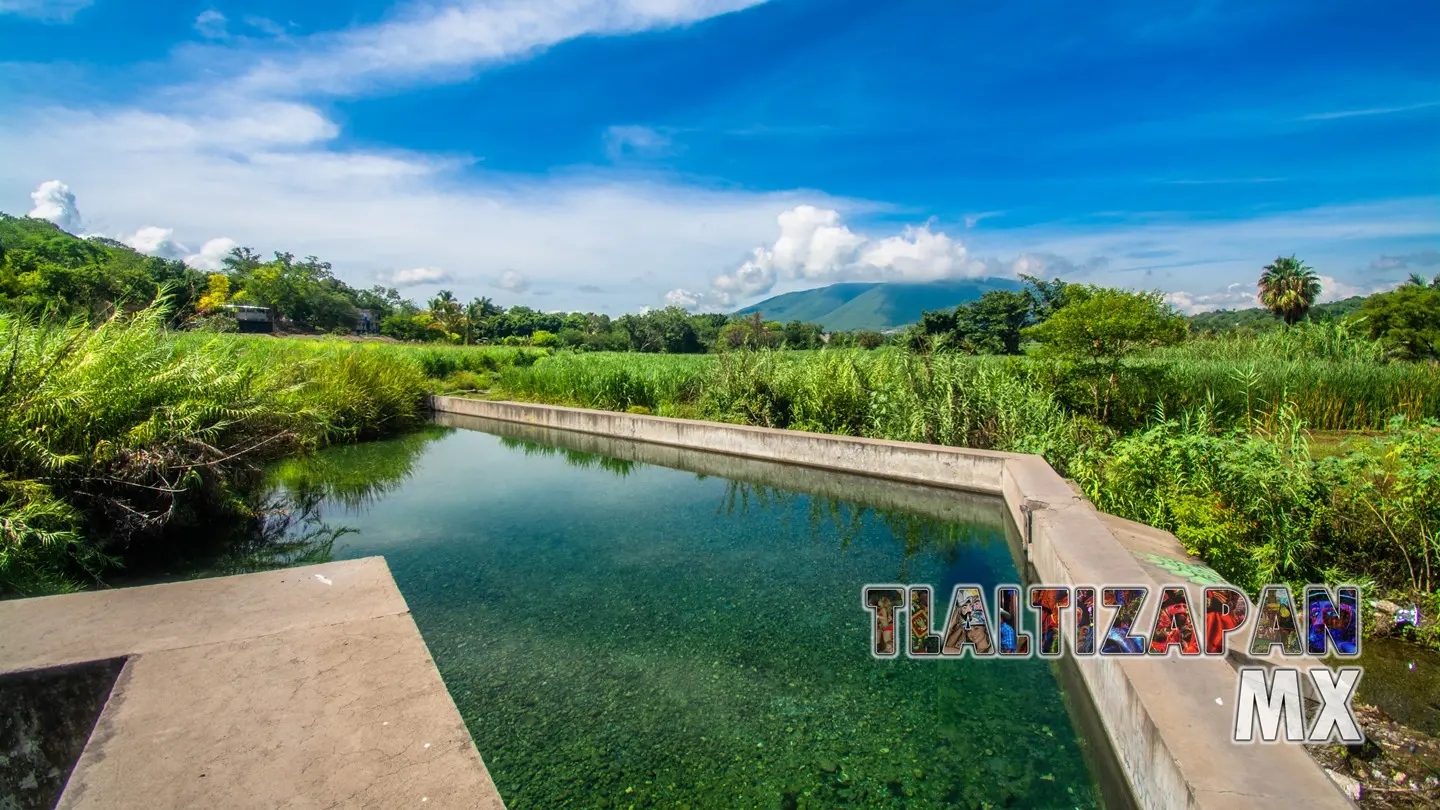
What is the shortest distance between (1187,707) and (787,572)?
108 inches

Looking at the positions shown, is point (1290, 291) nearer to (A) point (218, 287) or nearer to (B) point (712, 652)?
(B) point (712, 652)

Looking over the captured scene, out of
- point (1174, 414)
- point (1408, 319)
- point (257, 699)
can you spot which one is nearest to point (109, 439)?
point (257, 699)

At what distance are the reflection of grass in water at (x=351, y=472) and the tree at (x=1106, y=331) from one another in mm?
7818

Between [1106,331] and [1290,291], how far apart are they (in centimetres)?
3485

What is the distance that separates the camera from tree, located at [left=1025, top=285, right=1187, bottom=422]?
24.2 ft

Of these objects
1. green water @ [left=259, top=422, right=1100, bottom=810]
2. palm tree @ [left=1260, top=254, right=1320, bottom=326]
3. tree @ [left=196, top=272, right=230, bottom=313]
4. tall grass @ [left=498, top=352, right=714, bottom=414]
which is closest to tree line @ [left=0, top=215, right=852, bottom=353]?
tree @ [left=196, top=272, right=230, bottom=313]

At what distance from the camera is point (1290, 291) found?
106 feet

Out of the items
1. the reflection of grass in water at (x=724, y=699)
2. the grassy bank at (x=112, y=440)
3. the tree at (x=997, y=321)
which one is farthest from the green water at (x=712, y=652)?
the tree at (x=997, y=321)

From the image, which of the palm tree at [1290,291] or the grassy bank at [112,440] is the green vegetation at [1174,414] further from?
the palm tree at [1290,291]

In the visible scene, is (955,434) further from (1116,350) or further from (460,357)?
(460,357)

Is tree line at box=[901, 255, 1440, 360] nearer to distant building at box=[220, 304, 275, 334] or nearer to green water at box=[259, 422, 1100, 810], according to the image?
green water at box=[259, 422, 1100, 810]

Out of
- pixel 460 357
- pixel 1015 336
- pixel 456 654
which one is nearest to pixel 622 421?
pixel 456 654

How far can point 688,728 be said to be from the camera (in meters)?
2.76

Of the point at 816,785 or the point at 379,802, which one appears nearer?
the point at 379,802
